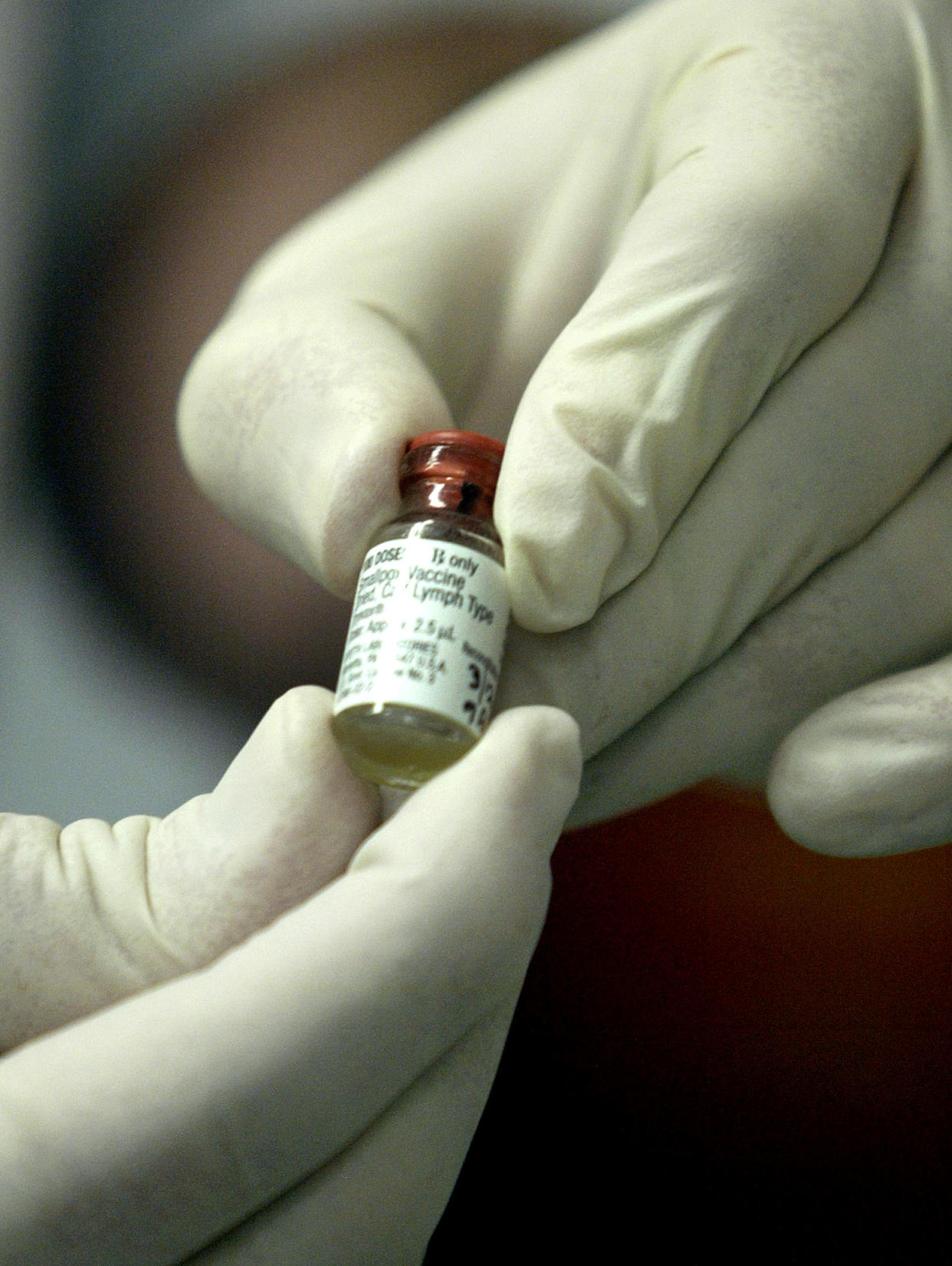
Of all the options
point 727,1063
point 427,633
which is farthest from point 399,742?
point 727,1063

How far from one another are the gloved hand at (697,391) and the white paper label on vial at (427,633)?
0.07 metres

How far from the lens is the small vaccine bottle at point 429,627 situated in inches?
21.4

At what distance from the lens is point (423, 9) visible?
1.41 meters

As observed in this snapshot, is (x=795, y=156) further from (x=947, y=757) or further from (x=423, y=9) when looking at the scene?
(x=423, y=9)

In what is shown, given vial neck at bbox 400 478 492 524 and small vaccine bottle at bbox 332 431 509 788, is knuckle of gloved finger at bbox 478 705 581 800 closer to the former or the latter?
small vaccine bottle at bbox 332 431 509 788

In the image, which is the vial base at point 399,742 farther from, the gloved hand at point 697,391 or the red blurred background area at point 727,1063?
the red blurred background area at point 727,1063

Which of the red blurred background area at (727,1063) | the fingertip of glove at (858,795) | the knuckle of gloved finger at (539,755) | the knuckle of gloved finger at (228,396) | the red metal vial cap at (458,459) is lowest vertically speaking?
the red blurred background area at (727,1063)

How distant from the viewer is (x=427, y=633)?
1.78 feet

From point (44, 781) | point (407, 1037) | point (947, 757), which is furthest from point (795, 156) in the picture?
point (44, 781)

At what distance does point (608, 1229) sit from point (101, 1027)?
1.25ft

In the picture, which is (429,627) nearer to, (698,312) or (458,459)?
(458,459)

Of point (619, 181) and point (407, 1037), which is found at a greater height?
point (619, 181)

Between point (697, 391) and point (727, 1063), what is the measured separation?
1.67ft

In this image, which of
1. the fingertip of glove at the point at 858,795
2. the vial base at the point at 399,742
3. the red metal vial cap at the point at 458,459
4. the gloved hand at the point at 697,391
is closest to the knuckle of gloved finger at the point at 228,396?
the gloved hand at the point at 697,391
